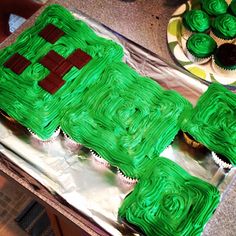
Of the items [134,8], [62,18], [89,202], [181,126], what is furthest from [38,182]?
[134,8]

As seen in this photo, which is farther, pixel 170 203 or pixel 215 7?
pixel 215 7

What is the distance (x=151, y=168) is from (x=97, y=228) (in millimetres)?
237

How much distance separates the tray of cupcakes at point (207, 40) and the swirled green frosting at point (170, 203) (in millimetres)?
405

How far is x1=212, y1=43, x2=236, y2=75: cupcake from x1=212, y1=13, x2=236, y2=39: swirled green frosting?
41mm

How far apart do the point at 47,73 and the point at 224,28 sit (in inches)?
25.4

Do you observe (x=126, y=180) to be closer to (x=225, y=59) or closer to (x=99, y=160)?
(x=99, y=160)

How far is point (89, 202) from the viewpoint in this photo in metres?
1.45

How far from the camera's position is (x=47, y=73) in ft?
5.27

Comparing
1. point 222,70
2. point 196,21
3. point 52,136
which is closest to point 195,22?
point 196,21

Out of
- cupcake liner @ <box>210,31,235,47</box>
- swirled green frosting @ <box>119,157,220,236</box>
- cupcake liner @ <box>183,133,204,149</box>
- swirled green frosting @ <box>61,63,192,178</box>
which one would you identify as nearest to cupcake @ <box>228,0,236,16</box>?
cupcake liner @ <box>210,31,235,47</box>

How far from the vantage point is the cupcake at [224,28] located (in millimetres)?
1738

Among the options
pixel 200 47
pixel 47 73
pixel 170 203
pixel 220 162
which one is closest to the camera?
pixel 170 203

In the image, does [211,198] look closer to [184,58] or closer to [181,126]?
[181,126]

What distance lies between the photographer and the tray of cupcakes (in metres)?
1.70
